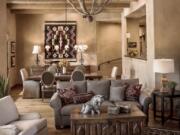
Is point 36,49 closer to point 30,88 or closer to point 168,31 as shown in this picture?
point 30,88

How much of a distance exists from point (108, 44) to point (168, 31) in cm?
776

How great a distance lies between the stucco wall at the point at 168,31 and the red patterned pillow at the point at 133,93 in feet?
4.51

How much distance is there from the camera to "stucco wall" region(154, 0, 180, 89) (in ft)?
26.0

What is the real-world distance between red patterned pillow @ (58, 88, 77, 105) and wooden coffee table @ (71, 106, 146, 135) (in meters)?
1.37

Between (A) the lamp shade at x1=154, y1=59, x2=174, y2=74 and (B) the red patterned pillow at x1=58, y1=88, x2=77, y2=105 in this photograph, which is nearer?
(A) the lamp shade at x1=154, y1=59, x2=174, y2=74

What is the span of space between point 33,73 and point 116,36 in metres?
4.77

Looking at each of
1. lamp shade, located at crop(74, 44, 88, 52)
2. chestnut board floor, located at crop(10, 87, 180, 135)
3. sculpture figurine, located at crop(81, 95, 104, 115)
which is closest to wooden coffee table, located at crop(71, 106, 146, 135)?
sculpture figurine, located at crop(81, 95, 104, 115)

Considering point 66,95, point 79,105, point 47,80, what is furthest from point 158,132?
point 47,80

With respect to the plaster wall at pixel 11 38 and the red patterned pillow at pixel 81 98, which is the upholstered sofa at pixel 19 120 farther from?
the plaster wall at pixel 11 38

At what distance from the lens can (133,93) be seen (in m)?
6.70

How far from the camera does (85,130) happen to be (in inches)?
201

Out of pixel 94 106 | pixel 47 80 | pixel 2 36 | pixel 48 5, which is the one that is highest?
pixel 48 5

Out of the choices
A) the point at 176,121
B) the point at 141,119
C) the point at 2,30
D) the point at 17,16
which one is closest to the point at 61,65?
the point at 2,30

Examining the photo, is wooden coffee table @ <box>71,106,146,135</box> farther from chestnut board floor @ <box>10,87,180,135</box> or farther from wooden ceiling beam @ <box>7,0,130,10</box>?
wooden ceiling beam @ <box>7,0,130,10</box>
